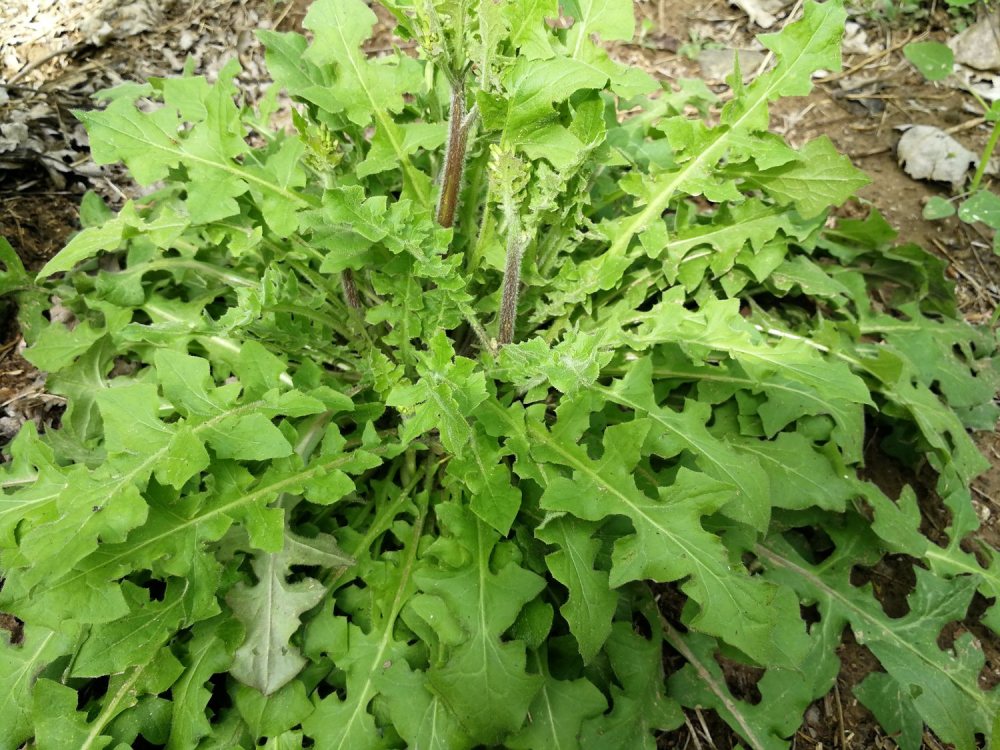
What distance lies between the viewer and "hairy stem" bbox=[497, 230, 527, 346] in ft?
6.91

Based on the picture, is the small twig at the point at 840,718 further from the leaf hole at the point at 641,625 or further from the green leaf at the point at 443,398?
the green leaf at the point at 443,398

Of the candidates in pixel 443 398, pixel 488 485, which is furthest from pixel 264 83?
pixel 488 485

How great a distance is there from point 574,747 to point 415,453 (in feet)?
3.83

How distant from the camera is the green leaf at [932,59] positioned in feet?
11.9

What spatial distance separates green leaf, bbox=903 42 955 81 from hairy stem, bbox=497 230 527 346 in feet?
9.59

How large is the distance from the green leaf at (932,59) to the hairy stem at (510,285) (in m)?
2.92

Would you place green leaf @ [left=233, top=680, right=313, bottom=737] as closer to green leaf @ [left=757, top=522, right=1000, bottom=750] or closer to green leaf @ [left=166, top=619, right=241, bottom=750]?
green leaf @ [left=166, top=619, right=241, bottom=750]

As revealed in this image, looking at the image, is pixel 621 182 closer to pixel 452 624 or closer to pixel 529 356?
pixel 529 356

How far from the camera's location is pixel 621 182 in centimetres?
257

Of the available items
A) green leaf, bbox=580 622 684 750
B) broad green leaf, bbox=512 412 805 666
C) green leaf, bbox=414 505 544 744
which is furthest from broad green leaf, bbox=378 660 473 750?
broad green leaf, bbox=512 412 805 666

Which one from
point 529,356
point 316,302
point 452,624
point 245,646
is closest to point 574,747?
point 452,624

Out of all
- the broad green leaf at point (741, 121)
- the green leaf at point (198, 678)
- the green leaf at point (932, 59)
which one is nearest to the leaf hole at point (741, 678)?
the broad green leaf at point (741, 121)

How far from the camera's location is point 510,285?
7.34 feet

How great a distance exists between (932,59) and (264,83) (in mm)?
3834
